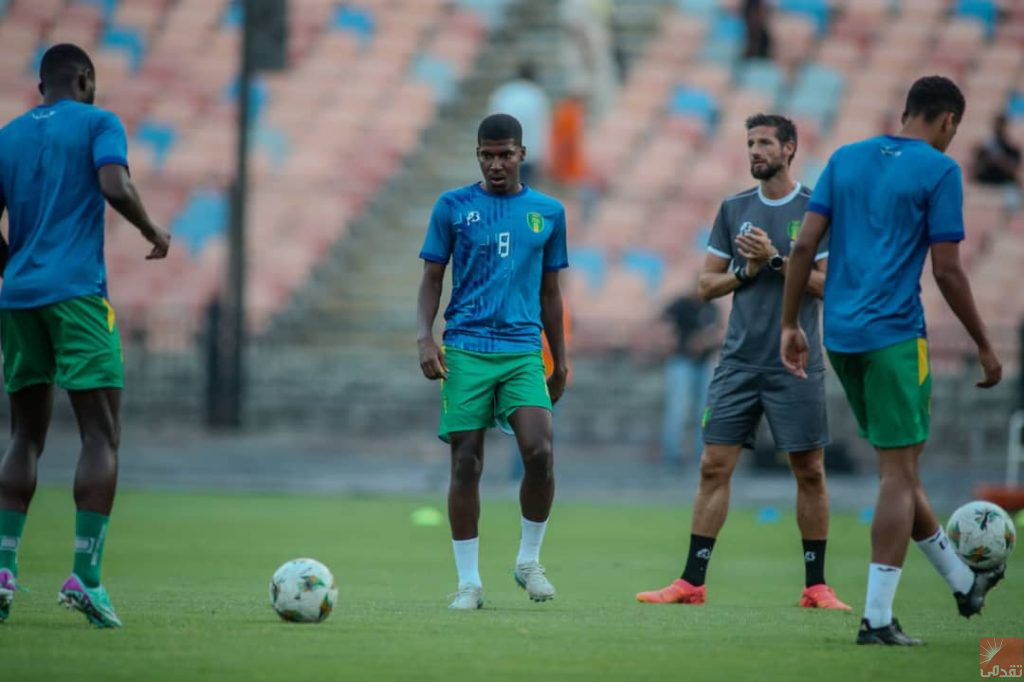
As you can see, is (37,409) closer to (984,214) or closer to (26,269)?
(26,269)

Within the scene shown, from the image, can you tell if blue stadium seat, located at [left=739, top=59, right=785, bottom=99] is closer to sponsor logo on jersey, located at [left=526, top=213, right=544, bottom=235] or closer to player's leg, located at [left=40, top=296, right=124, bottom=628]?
sponsor logo on jersey, located at [left=526, top=213, right=544, bottom=235]

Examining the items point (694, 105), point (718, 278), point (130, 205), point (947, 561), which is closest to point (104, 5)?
point (694, 105)

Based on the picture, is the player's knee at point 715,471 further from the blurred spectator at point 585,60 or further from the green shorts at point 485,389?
the blurred spectator at point 585,60

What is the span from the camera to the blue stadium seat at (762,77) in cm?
2800

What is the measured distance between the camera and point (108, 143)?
8.02 m

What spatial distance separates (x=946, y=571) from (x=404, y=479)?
39.7 feet

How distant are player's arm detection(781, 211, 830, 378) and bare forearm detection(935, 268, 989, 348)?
56 centimetres

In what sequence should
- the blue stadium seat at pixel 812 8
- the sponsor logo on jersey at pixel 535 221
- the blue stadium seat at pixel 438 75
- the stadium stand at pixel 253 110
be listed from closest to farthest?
1. the sponsor logo on jersey at pixel 535 221
2. the stadium stand at pixel 253 110
3. the blue stadium seat at pixel 438 75
4. the blue stadium seat at pixel 812 8

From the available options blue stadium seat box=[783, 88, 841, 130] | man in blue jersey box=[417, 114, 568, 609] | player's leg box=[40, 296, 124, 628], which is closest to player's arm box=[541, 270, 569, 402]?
man in blue jersey box=[417, 114, 568, 609]

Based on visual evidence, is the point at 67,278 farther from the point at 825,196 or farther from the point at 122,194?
the point at 825,196

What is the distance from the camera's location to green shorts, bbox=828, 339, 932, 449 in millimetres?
7715

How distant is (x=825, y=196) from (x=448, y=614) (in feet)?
9.02

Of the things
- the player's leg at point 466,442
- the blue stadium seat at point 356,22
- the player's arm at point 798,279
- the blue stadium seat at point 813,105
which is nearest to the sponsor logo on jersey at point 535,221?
the player's leg at point 466,442

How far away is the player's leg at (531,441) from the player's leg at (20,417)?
7.67 ft
